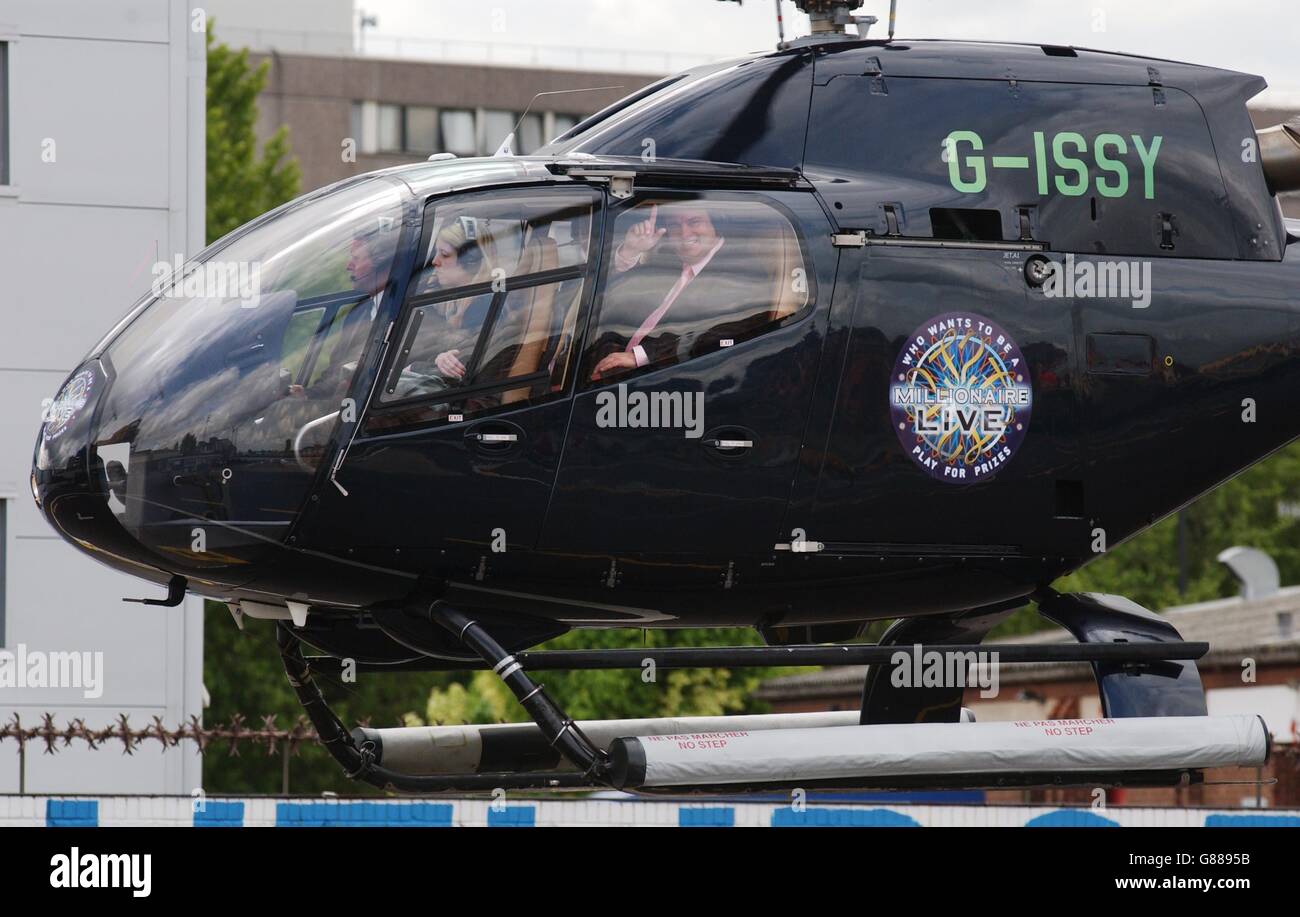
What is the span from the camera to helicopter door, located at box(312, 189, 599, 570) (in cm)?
765

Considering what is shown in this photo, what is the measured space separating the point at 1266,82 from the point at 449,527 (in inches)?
176

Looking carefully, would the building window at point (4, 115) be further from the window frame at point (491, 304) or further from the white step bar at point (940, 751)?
the white step bar at point (940, 751)

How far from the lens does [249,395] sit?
761 cm

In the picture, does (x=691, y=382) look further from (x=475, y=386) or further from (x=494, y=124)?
(x=494, y=124)

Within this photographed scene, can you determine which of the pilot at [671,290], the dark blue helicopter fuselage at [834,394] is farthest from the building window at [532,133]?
the pilot at [671,290]

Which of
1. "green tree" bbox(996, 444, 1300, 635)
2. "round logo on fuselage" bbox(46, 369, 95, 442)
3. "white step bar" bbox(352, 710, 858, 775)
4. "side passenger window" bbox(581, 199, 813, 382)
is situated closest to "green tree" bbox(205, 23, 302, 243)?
"green tree" bbox(996, 444, 1300, 635)

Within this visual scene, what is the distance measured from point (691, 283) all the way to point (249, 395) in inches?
70.9

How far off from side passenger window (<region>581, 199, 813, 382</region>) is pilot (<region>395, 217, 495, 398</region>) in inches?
18.6

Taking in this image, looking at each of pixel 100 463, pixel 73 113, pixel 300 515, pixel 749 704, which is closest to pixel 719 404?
pixel 300 515

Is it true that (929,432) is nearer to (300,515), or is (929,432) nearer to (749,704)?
(300,515)

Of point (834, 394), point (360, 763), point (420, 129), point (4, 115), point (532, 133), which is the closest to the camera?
point (834, 394)

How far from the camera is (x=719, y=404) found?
7973 mm

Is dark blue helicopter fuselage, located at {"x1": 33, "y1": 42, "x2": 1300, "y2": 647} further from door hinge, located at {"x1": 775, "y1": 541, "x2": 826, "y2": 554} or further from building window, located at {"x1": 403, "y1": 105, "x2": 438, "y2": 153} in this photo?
building window, located at {"x1": 403, "y1": 105, "x2": 438, "y2": 153}

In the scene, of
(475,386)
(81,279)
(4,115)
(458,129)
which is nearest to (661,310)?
(475,386)
